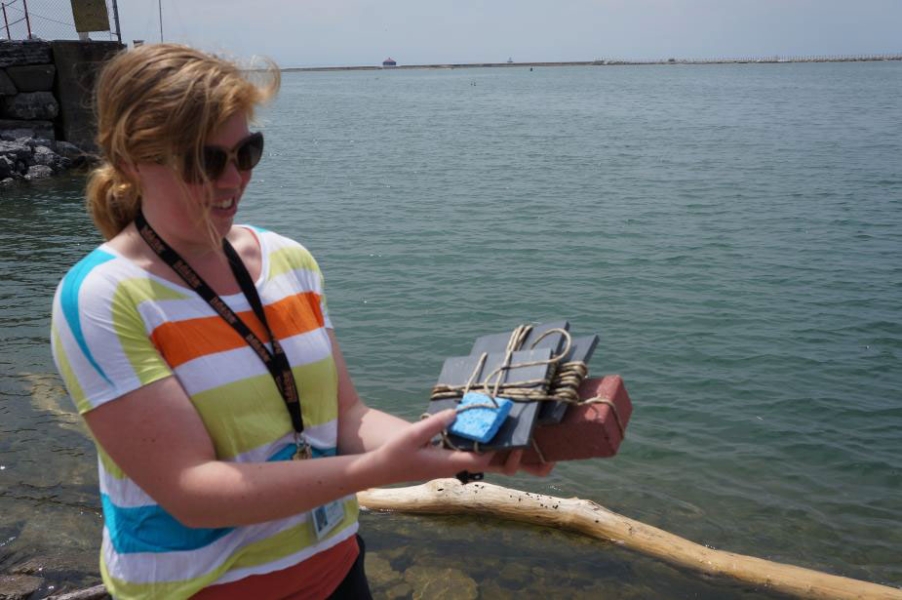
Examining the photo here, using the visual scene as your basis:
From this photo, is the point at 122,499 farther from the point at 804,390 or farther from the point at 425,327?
the point at 425,327

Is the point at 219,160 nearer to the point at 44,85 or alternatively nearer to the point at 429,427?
the point at 429,427

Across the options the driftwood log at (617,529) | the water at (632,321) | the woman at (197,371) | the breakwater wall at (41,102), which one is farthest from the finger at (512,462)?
the breakwater wall at (41,102)

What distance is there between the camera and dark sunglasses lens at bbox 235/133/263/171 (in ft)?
6.89

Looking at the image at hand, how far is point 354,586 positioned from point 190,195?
1161 mm

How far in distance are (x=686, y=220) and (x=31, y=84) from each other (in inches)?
889

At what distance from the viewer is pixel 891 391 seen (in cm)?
1045

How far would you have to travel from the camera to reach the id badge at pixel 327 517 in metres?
2.23

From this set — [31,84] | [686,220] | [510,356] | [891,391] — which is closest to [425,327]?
[891,391]

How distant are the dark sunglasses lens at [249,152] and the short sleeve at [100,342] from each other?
0.41 metres

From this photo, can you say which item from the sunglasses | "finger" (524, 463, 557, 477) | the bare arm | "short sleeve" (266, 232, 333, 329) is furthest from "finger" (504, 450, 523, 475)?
the sunglasses

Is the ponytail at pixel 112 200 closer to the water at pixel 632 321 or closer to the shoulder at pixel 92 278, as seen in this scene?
the shoulder at pixel 92 278

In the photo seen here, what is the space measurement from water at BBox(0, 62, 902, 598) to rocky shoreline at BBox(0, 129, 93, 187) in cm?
113

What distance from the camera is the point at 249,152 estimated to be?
214 centimetres

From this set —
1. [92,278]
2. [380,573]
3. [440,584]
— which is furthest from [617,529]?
[92,278]
